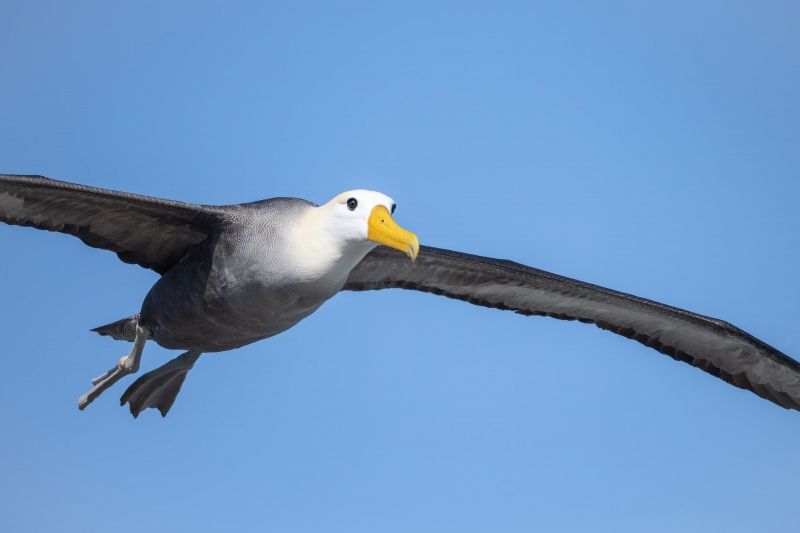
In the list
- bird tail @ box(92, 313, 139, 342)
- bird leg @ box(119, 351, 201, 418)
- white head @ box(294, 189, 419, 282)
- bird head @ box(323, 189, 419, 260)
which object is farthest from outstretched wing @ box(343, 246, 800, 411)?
bird head @ box(323, 189, 419, 260)

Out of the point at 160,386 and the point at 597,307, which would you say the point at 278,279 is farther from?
the point at 597,307

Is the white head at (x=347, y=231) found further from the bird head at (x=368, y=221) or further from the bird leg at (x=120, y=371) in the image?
the bird leg at (x=120, y=371)

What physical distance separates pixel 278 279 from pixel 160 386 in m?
4.23

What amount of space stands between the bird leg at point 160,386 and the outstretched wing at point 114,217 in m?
1.75

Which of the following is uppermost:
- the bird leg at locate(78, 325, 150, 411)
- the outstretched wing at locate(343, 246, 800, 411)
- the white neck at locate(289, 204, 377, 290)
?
the outstretched wing at locate(343, 246, 800, 411)

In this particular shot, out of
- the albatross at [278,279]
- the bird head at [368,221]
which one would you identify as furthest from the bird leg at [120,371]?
the bird head at [368,221]

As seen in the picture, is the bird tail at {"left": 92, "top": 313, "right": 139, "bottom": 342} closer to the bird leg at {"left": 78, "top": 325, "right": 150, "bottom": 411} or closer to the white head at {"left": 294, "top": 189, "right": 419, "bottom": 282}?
the bird leg at {"left": 78, "top": 325, "right": 150, "bottom": 411}

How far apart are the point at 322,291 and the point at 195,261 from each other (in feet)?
5.63

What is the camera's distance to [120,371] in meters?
14.2

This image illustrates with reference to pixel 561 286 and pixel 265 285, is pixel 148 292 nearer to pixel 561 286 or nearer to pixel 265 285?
pixel 265 285

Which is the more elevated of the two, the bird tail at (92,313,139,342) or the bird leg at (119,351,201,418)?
the bird tail at (92,313,139,342)

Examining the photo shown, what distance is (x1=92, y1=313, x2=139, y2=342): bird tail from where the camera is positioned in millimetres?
14273

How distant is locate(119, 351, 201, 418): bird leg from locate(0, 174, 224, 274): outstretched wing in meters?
1.75

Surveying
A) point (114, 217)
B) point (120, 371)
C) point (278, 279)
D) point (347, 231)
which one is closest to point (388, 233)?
point (347, 231)
